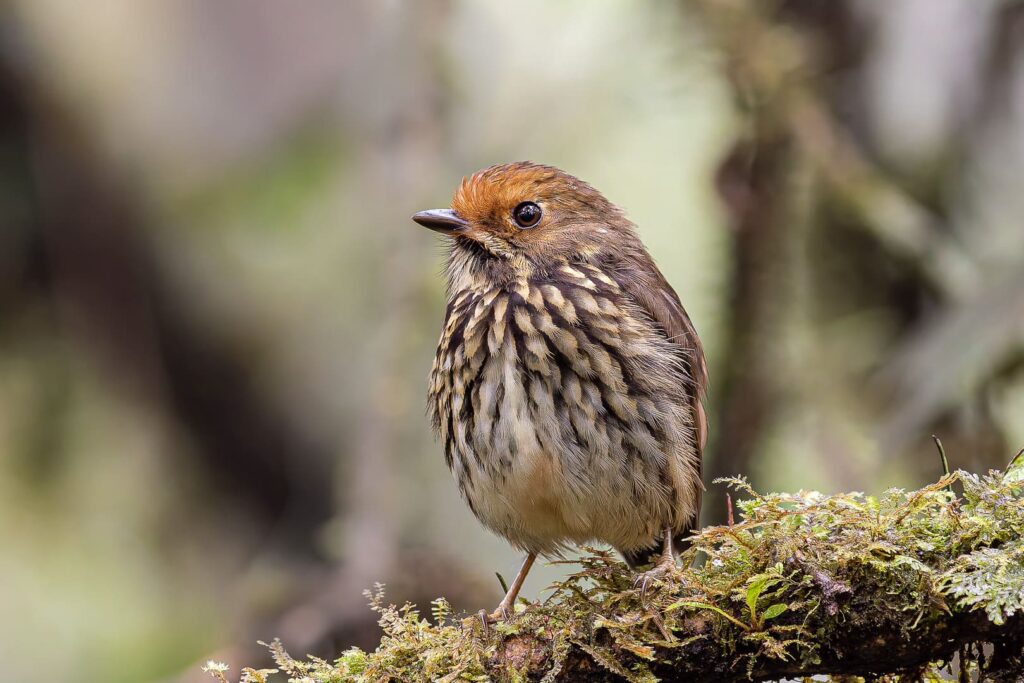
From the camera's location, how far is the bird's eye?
123 inches

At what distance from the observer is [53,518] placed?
168 inches

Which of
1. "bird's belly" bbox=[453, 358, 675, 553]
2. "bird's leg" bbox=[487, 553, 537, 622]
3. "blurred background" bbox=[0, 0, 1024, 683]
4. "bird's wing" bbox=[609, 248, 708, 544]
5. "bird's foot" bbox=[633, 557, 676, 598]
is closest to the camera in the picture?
"bird's foot" bbox=[633, 557, 676, 598]

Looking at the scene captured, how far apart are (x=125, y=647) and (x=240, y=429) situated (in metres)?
0.91

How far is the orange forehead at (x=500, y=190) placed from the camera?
3107 millimetres

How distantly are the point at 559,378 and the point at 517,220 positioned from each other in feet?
2.11

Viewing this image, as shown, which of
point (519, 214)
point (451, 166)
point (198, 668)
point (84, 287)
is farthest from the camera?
point (84, 287)

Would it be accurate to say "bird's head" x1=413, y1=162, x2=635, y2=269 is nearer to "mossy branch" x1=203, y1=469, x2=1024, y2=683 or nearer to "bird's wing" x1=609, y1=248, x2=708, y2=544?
"bird's wing" x1=609, y1=248, x2=708, y2=544

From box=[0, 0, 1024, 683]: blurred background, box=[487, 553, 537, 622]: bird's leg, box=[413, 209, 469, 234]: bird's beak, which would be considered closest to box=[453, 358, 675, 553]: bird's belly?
box=[487, 553, 537, 622]: bird's leg

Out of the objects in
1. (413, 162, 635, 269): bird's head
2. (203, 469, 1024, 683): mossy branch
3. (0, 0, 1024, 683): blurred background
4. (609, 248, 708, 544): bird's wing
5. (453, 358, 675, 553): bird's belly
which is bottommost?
(203, 469, 1024, 683): mossy branch

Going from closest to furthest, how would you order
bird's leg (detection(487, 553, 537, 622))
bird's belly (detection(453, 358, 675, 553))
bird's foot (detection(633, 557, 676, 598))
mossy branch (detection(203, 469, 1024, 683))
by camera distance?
mossy branch (detection(203, 469, 1024, 683))
bird's foot (detection(633, 557, 676, 598))
bird's leg (detection(487, 553, 537, 622))
bird's belly (detection(453, 358, 675, 553))

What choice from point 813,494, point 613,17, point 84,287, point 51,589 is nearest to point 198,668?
point 51,589

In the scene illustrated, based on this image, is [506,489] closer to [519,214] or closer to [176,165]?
[519,214]

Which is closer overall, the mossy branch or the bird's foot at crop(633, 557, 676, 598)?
the mossy branch

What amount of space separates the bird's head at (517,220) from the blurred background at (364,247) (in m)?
0.69
